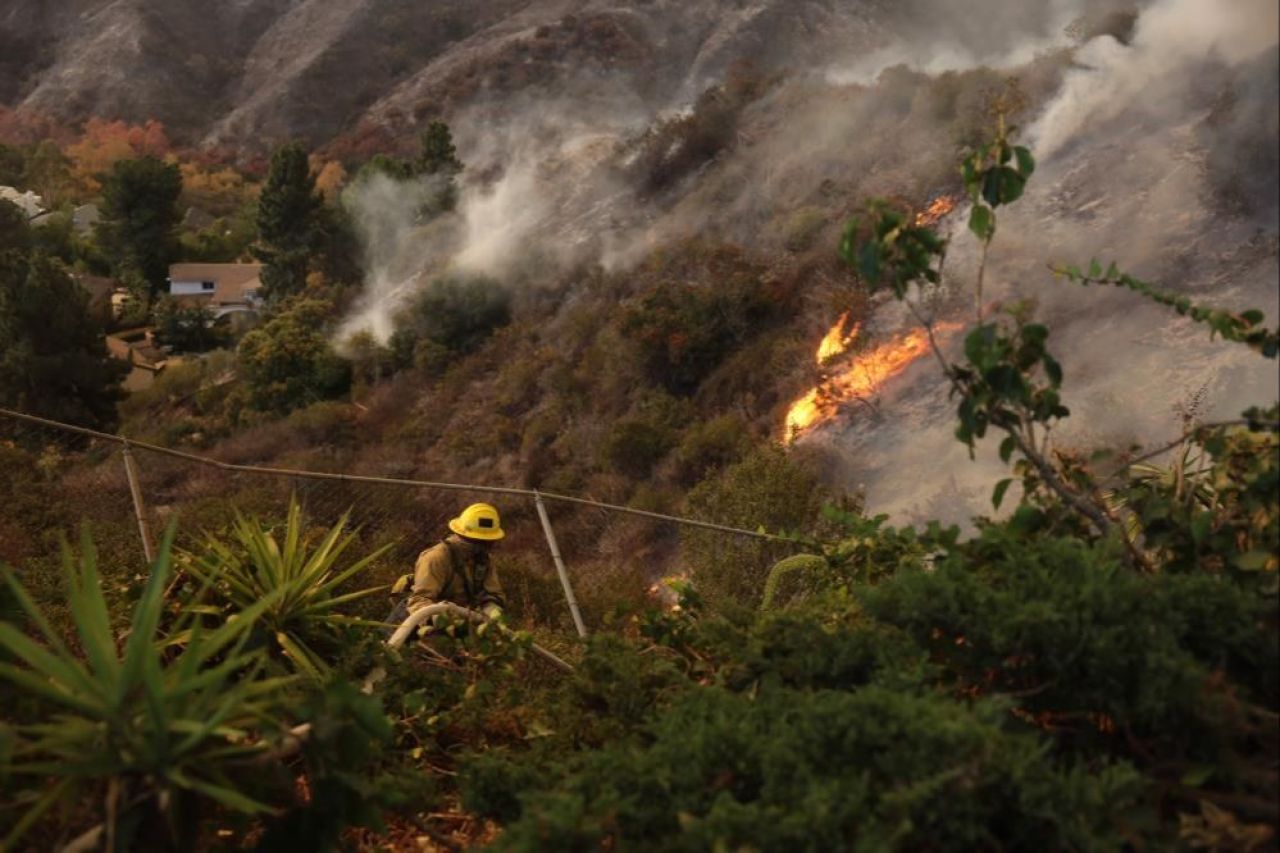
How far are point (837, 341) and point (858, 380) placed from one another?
129 cm

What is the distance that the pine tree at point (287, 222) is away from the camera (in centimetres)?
3503

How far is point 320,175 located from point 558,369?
28674mm

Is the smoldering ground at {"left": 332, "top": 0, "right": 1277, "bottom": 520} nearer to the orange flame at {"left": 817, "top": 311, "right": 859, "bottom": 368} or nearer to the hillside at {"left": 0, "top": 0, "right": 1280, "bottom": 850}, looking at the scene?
the hillside at {"left": 0, "top": 0, "right": 1280, "bottom": 850}

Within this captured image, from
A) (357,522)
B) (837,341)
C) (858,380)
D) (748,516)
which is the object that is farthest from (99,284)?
(748,516)

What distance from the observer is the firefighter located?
5.42 m

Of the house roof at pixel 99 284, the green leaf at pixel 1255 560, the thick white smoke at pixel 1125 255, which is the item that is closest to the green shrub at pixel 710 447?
the thick white smoke at pixel 1125 255

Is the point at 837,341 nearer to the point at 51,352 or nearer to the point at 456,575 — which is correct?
the point at 456,575

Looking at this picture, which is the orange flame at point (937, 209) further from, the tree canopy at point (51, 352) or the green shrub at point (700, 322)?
the tree canopy at point (51, 352)

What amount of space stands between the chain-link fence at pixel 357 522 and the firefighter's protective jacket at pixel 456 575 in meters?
0.22

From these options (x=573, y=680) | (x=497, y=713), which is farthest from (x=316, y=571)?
(x=573, y=680)

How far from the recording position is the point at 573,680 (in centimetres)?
332

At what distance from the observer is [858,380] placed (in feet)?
46.6

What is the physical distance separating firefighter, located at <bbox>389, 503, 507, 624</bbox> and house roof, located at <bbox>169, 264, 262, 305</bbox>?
36226 mm

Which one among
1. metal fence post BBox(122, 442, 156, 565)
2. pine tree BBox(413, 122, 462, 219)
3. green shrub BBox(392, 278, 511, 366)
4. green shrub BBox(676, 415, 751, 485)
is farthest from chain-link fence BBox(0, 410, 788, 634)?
pine tree BBox(413, 122, 462, 219)
